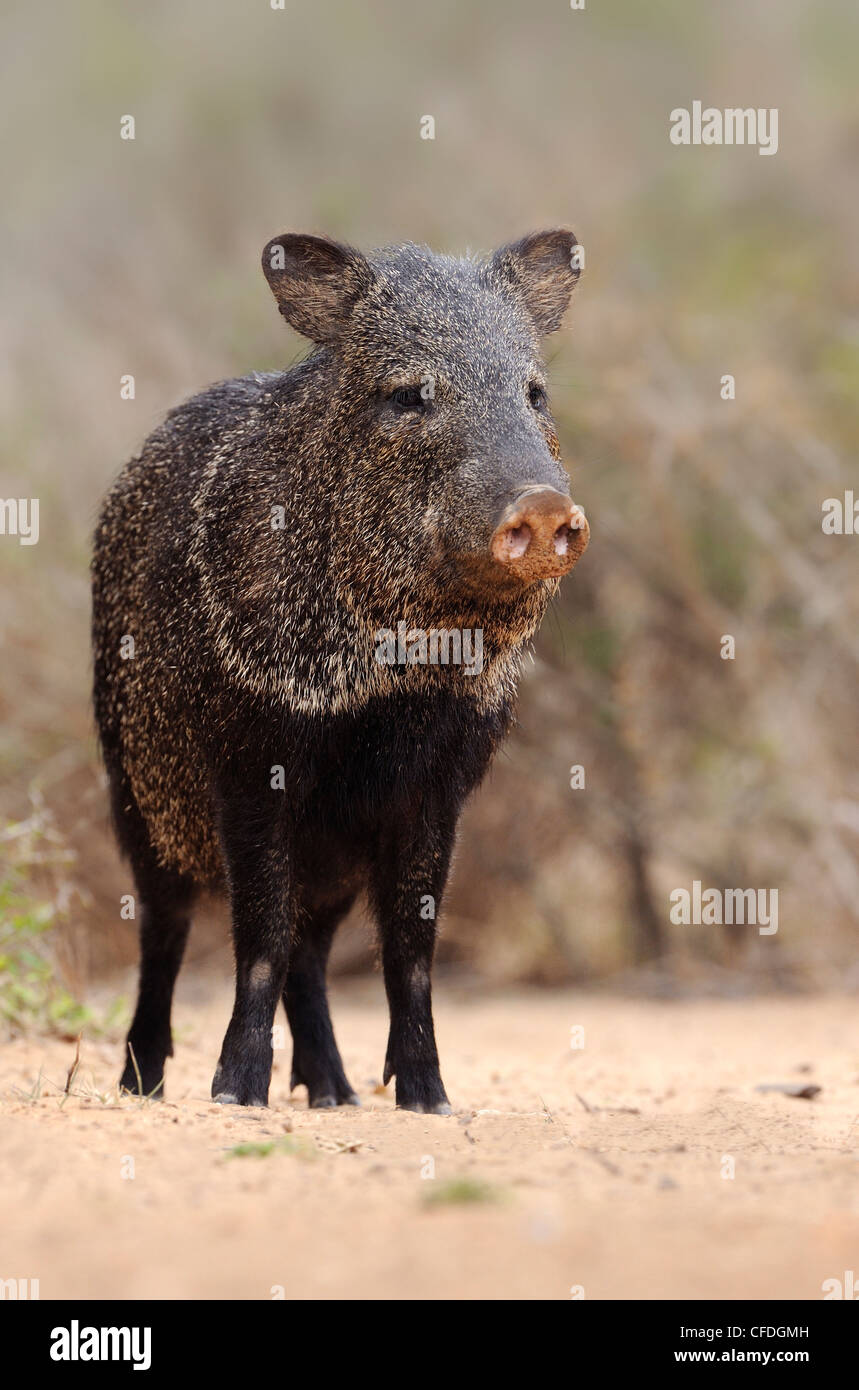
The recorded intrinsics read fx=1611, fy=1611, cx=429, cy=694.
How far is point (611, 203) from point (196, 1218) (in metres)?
8.09

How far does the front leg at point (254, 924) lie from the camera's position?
156 inches

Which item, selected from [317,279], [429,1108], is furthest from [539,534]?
[429,1108]

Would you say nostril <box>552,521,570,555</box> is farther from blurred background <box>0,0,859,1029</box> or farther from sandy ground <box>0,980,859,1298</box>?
blurred background <box>0,0,859,1029</box>

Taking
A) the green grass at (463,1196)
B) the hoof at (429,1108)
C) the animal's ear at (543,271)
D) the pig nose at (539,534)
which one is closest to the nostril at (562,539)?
the pig nose at (539,534)

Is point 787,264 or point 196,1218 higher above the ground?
point 787,264

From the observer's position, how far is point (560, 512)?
3402 millimetres

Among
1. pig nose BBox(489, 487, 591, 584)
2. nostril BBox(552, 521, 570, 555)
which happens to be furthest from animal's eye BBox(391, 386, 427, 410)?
nostril BBox(552, 521, 570, 555)

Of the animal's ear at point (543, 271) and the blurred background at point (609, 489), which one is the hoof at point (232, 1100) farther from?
the blurred background at point (609, 489)

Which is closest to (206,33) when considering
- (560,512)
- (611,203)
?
(611,203)

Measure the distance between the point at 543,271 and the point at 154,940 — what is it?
2.25 meters

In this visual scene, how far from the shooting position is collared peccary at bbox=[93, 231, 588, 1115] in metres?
3.83

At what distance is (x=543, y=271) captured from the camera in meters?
4.50

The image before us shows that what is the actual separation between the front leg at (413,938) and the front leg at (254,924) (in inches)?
10.8

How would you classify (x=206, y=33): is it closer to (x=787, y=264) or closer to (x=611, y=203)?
(x=611, y=203)
